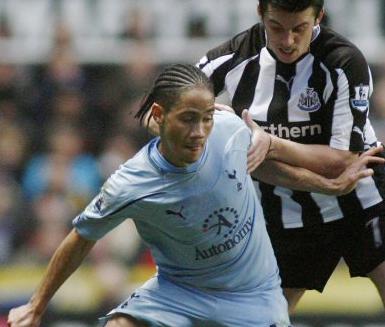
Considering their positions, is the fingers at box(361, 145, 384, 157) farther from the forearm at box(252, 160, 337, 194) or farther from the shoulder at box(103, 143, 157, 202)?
the shoulder at box(103, 143, 157, 202)

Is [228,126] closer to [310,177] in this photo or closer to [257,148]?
[257,148]

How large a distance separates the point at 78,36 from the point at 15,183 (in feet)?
5.70

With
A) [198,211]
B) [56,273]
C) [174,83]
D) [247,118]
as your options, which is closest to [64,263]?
[56,273]

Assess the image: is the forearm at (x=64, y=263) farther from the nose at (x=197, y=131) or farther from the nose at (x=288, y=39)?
the nose at (x=288, y=39)

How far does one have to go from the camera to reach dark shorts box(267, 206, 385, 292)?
21.3ft

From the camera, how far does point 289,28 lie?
5.80 meters

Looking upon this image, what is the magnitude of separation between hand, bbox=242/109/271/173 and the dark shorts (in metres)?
0.81

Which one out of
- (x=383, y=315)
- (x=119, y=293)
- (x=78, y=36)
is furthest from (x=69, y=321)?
(x=78, y=36)

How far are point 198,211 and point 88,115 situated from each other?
5355 mm

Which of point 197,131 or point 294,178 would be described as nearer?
point 197,131

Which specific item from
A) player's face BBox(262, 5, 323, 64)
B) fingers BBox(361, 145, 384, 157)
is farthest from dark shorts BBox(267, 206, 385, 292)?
player's face BBox(262, 5, 323, 64)

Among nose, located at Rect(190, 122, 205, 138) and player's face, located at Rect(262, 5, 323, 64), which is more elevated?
player's face, located at Rect(262, 5, 323, 64)

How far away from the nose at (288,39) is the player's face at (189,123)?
0.50 metres

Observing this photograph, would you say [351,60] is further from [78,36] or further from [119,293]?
[78,36]
